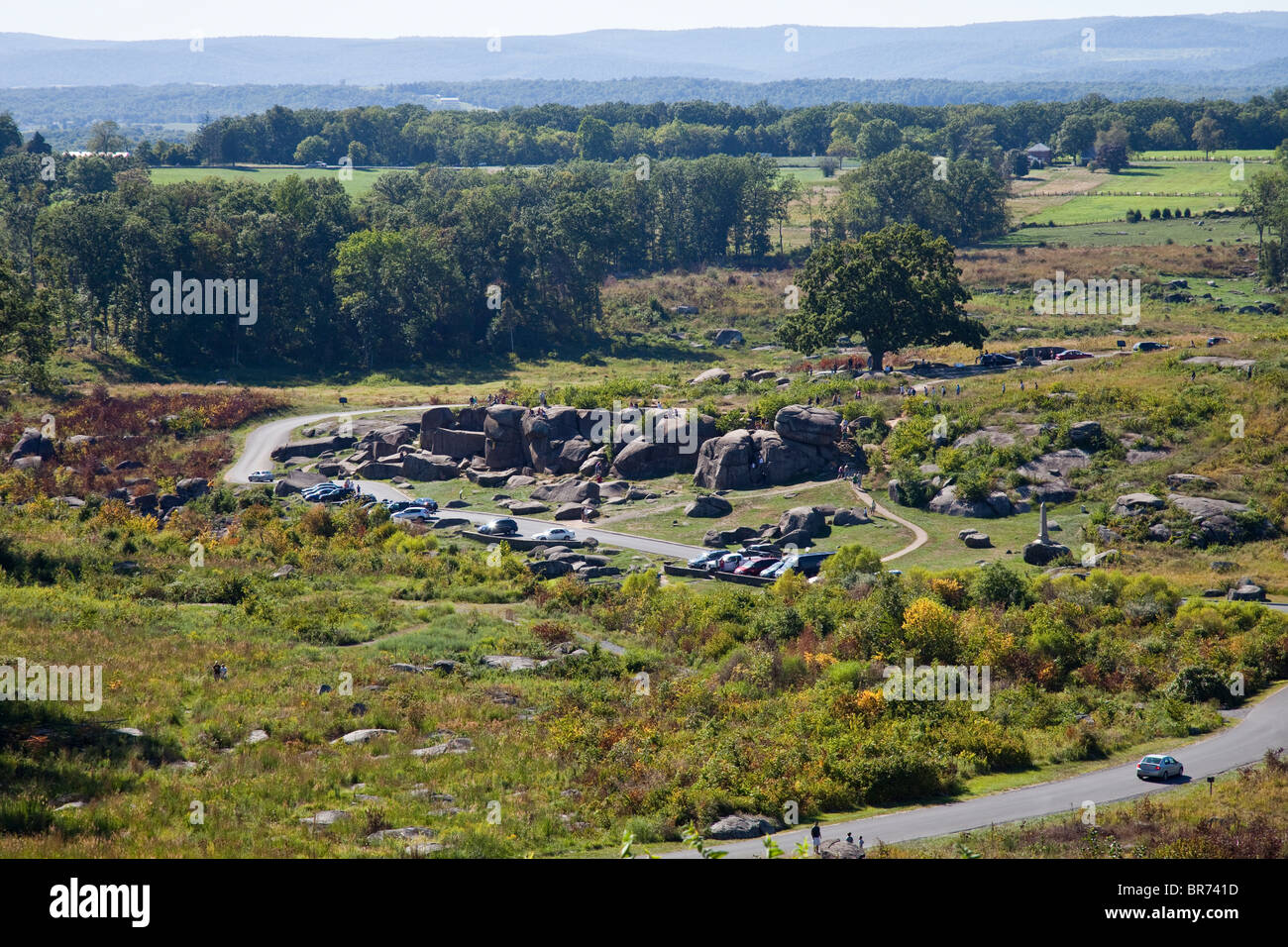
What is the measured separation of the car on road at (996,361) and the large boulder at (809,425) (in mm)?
25706

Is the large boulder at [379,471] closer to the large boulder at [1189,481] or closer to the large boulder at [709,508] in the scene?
the large boulder at [709,508]

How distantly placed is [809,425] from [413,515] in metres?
25.6

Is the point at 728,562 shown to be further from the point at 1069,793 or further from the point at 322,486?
the point at 322,486

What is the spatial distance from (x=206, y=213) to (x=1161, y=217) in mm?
133965

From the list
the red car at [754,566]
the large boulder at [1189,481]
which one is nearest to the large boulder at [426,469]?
the red car at [754,566]

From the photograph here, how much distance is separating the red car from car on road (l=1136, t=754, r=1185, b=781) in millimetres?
25320

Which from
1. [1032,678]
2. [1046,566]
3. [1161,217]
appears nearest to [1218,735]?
[1032,678]

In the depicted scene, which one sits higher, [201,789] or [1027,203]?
[1027,203]

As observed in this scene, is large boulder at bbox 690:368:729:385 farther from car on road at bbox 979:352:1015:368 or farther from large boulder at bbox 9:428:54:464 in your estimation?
large boulder at bbox 9:428:54:464

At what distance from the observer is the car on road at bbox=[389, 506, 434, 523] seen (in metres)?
67.7

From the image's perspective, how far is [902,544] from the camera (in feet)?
188

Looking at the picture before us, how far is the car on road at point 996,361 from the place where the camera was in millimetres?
91312

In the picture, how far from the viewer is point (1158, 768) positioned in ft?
97.6
